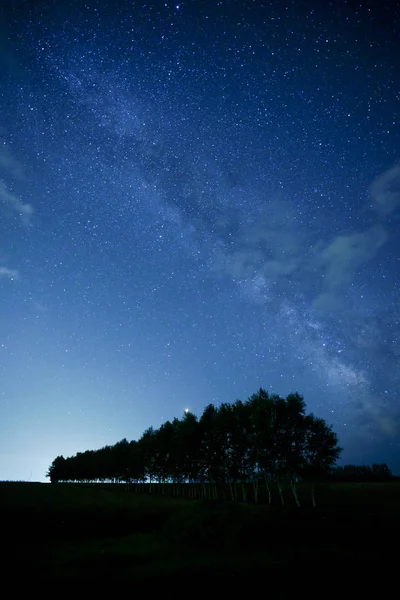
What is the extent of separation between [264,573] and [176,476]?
5759 cm

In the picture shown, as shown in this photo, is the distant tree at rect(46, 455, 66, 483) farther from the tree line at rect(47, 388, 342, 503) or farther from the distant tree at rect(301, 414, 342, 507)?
the distant tree at rect(301, 414, 342, 507)

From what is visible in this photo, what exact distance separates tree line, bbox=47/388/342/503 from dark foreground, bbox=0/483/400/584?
30.7 feet

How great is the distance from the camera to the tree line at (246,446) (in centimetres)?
4600

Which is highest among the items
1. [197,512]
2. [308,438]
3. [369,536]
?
[308,438]

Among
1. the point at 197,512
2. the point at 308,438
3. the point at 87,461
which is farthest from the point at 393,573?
the point at 87,461

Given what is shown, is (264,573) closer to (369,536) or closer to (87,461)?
(369,536)

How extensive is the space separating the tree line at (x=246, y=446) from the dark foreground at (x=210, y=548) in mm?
9355

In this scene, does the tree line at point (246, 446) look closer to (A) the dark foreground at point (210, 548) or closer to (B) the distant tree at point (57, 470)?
(A) the dark foreground at point (210, 548)

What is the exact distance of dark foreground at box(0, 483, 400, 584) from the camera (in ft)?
51.2

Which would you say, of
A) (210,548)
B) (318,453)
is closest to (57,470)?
(318,453)

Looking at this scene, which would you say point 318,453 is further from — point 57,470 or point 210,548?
point 57,470

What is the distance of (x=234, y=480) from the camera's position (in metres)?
55.2

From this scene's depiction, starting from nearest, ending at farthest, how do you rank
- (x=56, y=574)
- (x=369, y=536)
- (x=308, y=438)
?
(x=56, y=574)
(x=369, y=536)
(x=308, y=438)

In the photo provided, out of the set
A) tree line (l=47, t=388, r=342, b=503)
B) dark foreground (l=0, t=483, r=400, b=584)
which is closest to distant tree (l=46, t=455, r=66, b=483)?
tree line (l=47, t=388, r=342, b=503)
